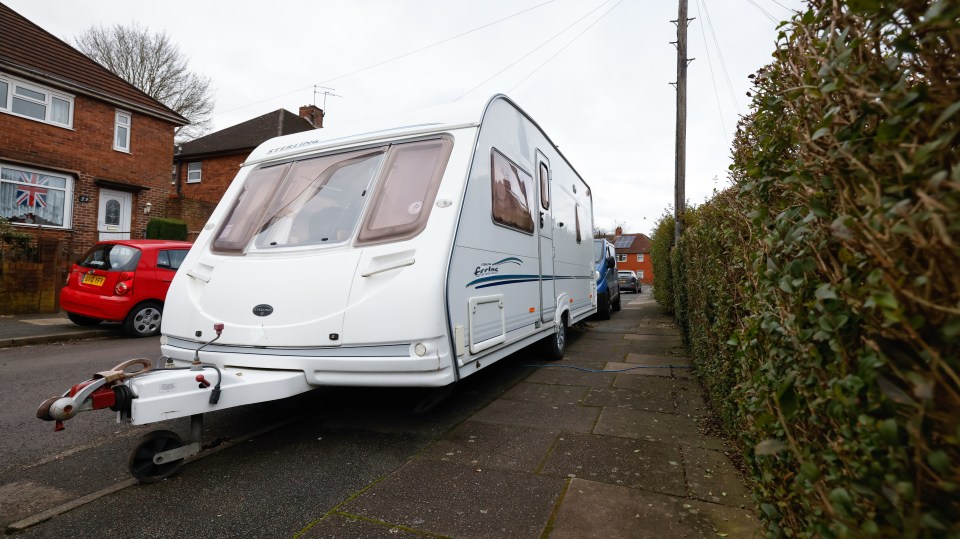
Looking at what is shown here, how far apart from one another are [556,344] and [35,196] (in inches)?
615

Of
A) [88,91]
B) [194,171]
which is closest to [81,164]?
[88,91]

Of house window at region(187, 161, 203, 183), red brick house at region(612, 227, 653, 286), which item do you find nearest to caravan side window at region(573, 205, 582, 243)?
house window at region(187, 161, 203, 183)

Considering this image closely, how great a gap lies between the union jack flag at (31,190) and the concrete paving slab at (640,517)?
17355 millimetres

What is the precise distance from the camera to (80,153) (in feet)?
49.7

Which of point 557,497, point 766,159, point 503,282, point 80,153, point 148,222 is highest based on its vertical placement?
point 80,153

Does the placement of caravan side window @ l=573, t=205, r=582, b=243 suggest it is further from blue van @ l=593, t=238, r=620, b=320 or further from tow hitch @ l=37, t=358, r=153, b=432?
tow hitch @ l=37, t=358, r=153, b=432

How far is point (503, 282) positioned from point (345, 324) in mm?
1633

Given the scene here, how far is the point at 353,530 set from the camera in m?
2.36

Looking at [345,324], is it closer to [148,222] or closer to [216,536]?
[216,536]

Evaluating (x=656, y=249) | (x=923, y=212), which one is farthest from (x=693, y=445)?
(x=656, y=249)

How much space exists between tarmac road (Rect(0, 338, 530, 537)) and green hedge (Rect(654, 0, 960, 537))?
222 cm

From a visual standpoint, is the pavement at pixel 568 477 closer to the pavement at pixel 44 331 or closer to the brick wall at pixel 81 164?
the pavement at pixel 44 331

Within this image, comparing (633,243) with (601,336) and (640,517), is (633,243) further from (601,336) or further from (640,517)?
(640,517)

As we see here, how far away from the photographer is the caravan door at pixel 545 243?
5764 mm
